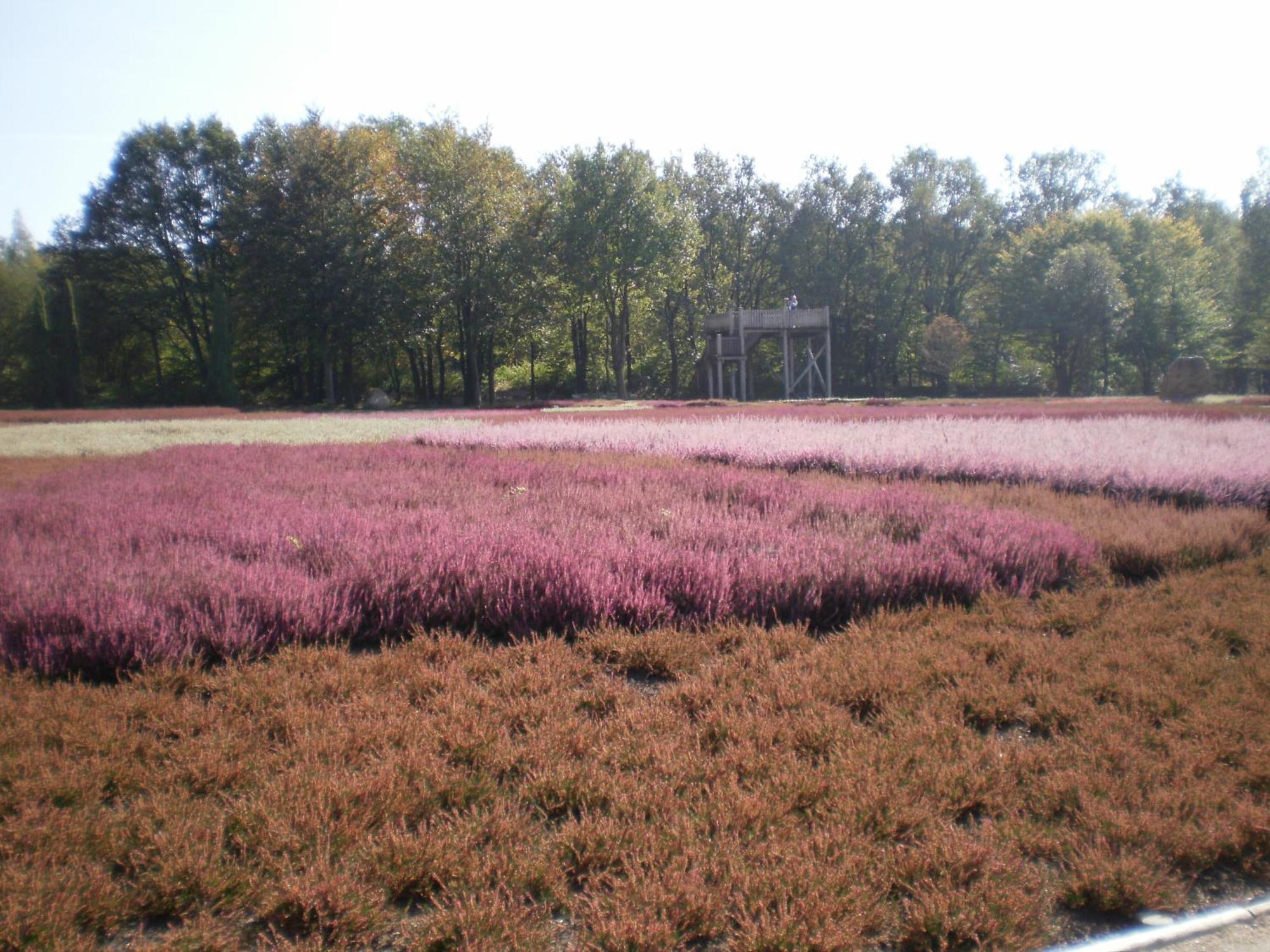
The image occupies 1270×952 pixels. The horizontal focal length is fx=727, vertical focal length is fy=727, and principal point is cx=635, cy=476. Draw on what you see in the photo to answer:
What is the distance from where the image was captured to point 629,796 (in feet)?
7.97

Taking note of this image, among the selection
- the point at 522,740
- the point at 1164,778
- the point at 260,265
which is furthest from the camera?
the point at 260,265

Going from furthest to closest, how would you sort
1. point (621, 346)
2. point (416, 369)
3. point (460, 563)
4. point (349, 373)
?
point (416, 369) < point (621, 346) < point (349, 373) < point (460, 563)

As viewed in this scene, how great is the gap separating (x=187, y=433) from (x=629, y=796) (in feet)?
62.7

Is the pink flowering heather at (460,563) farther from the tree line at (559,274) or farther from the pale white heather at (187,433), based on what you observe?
the tree line at (559,274)

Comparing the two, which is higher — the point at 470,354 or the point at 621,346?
the point at 621,346

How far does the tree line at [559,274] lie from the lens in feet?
127

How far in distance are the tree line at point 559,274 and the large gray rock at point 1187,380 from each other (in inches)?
590

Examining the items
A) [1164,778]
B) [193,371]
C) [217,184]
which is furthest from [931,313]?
[1164,778]

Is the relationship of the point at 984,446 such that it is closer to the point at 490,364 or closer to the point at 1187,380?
the point at 1187,380

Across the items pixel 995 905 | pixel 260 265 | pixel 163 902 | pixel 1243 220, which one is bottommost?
pixel 995 905

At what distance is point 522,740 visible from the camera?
2844 mm

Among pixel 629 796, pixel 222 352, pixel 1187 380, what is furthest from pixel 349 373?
pixel 629 796

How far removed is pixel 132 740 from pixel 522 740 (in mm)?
1455

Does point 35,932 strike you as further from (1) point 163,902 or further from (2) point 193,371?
(2) point 193,371
